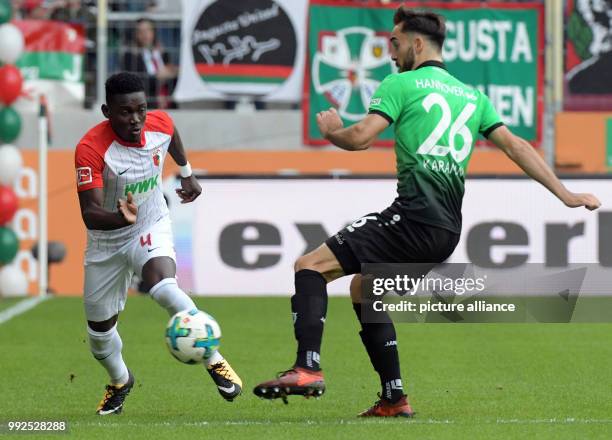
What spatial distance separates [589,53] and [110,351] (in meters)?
11.2

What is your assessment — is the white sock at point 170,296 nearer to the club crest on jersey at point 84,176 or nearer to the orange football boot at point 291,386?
the club crest on jersey at point 84,176

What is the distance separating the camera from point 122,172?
838 centimetres

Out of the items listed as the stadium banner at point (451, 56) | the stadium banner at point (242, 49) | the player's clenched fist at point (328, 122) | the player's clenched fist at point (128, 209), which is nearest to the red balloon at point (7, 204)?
the stadium banner at point (242, 49)

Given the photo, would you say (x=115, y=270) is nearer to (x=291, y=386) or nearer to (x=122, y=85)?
(x=122, y=85)

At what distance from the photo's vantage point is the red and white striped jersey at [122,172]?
8.22 m

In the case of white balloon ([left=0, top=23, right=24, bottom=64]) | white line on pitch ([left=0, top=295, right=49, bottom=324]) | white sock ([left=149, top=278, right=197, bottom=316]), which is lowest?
white line on pitch ([left=0, top=295, right=49, bottom=324])

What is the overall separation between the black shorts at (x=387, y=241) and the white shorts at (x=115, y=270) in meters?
1.26

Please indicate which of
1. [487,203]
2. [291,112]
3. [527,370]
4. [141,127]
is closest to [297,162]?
[291,112]

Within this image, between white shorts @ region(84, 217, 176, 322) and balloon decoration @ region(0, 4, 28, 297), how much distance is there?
28.1 ft

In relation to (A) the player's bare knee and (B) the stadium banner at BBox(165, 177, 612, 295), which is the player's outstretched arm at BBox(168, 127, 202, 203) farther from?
(B) the stadium banner at BBox(165, 177, 612, 295)

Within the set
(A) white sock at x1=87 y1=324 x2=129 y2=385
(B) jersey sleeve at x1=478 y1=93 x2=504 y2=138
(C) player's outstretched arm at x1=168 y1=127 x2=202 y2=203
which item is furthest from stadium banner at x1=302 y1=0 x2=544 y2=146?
(B) jersey sleeve at x1=478 y1=93 x2=504 y2=138

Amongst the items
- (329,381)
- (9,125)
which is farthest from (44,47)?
(329,381)

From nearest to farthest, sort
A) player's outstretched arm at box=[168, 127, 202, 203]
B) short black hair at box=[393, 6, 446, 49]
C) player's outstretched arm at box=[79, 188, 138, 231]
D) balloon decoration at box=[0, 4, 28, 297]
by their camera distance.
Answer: short black hair at box=[393, 6, 446, 49]
player's outstretched arm at box=[79, 188, 138, 231]
player's outstretched arm at box=[168, 127, 202, 203]
balloon decoration at box=[0, 4, 28, 297]

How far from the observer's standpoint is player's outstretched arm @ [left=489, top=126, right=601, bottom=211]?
293 inches
